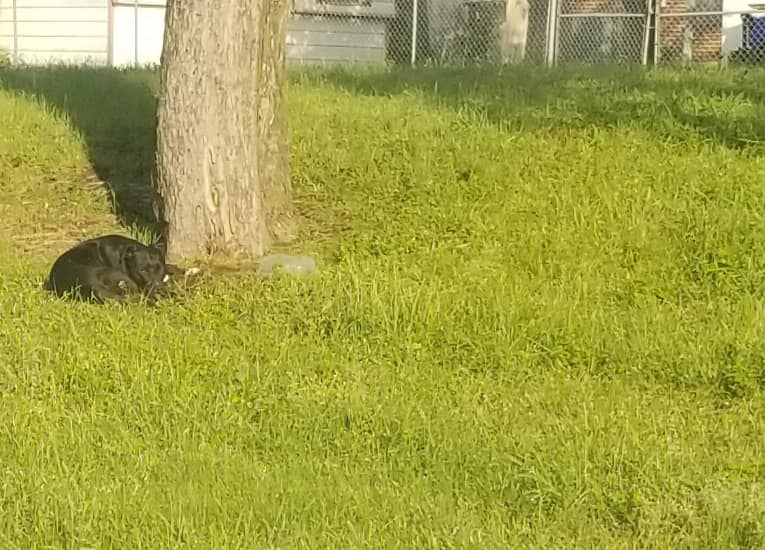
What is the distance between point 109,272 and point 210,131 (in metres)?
1.12

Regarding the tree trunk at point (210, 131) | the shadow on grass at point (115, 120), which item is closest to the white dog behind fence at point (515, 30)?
the shadow on grass at point (115, 120)

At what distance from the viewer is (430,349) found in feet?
18.8

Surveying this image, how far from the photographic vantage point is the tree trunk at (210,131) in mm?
7070

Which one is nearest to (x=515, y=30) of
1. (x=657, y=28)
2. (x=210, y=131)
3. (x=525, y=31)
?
(x=525, y=31)

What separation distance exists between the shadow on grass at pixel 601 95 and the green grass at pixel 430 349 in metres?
0.05

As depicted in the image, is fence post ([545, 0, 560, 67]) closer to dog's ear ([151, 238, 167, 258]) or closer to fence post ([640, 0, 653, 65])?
fence post ([640, 0, 653, 65])

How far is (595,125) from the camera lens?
8664 mm

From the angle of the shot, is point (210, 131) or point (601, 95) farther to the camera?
point (601, 95)

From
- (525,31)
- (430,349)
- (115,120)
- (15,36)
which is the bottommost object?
(430,349)

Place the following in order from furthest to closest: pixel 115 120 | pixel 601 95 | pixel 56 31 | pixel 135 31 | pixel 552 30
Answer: pixel 56 31, pixel 135 31, pixel 552 30, pixel 115 120, pixel 601 95

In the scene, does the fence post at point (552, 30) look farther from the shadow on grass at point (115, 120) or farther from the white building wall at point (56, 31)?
the white building wall at point (56, 31)

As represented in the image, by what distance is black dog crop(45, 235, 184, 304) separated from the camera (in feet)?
21.9

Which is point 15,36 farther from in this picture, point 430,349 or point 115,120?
point 430,349

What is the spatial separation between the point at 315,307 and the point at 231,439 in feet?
5.41
